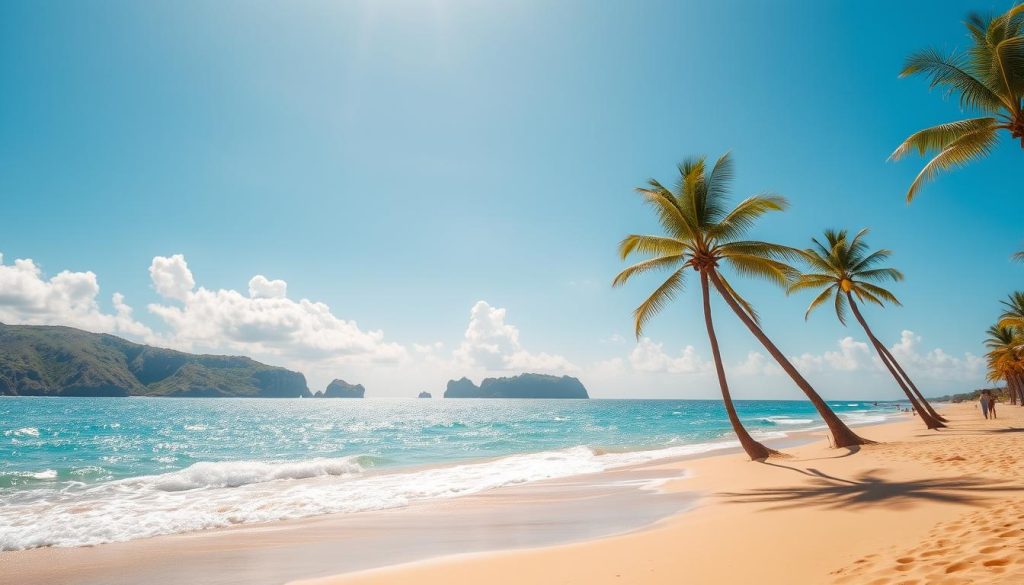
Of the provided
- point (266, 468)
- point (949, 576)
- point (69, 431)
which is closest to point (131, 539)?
point (266, 468)

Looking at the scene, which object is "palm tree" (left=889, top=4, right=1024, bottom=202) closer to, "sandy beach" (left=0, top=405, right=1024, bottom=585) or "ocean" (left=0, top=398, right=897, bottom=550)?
"sandy beach" (left=0, top=405, right=1024, bottom=585)

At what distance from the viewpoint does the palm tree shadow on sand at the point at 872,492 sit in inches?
270

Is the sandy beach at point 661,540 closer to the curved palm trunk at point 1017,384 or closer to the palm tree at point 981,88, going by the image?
the palm tree at point 981,88

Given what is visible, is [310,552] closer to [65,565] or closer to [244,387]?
[65,565]

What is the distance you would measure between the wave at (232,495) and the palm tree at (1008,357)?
155 feet

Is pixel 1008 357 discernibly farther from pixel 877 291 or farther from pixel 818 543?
pixel 818 543

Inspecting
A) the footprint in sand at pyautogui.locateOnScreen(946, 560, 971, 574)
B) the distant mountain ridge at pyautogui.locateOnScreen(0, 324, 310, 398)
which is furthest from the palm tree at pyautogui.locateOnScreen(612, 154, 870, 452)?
the distant mountain ridge at pyautogui.locateOnScreen(0, 324, 310, 398)

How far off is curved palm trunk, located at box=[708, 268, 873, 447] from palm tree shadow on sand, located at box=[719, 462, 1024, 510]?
17.5ft

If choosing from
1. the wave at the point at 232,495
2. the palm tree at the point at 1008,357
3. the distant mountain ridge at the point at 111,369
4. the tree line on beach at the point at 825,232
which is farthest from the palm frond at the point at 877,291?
the distant mountain ridge at the point at 111,369

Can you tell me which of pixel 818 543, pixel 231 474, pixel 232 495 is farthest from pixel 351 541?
pixel 231 474

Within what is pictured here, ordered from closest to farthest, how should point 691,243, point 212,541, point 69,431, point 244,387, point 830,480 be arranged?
1. point 212,541
2. point 830,480
3. point 691,243
4. point 69,431
5. point 244,387

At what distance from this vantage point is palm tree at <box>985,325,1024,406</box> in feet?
146

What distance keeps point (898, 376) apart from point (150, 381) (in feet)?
654

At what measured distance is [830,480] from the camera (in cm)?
978
